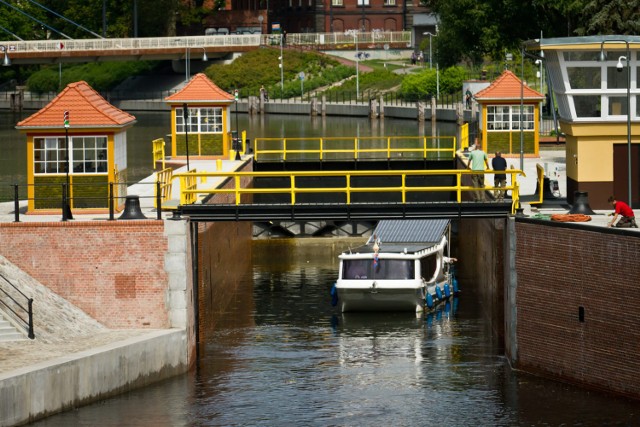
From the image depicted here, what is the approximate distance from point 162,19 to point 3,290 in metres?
131

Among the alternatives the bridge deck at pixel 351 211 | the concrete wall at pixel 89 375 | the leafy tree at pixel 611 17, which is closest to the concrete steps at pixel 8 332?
the concrete wall at pixel 89 375

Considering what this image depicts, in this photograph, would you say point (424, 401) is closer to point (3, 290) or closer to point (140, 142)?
point (3, 290)

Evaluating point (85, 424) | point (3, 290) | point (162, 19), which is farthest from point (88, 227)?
point (162, 19)

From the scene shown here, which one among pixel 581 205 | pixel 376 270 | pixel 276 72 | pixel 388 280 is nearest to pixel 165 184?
pixel 376 270

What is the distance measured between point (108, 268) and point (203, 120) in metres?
29.3

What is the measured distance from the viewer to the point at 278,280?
55.2 metres

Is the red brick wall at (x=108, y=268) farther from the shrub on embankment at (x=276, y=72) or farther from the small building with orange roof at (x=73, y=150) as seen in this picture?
the shrub on embankment at (x=276, y=72)

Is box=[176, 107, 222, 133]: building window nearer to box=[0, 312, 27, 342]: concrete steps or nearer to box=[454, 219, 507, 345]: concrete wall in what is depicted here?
box=[454, 219, 507, 345]: concrete wall

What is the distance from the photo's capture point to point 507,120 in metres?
67.1

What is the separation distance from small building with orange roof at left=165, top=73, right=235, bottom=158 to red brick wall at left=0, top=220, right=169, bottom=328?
28.1 m

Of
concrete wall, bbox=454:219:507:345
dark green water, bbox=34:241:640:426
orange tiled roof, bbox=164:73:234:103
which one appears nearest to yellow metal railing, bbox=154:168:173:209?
dark green water, bbox=34:241:640:426

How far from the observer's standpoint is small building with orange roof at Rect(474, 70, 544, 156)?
66.5 metres

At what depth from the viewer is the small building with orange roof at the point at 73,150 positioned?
4447 centimetres

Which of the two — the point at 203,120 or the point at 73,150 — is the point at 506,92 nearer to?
the point at 203,120
